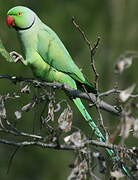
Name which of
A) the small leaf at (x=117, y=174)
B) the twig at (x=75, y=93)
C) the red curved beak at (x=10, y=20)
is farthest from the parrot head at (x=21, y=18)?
the small leaf at (x=117, y=174)

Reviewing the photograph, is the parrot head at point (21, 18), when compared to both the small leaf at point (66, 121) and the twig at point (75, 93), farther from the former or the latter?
the small leaf at point (66, 121)

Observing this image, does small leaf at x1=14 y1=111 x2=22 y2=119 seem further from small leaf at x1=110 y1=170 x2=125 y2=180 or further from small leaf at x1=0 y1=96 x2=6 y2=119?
small leaf at x1=110 y1=170 x2=125 y2=180

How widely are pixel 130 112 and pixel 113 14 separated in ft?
17.4

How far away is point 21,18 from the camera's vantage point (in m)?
3.18

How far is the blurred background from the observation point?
265 inches

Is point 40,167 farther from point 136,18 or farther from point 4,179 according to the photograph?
Answer: point 136,18

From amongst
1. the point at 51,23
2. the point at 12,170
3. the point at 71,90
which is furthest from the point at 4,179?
the point at 71,90

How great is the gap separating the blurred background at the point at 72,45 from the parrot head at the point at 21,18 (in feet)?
10.9

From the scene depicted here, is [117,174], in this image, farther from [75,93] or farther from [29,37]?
[29,37]

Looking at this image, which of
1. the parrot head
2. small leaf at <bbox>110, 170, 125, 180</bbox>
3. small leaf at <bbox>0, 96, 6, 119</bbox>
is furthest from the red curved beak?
small leaf at <bbox>110, 170, 125, 180</bbox>

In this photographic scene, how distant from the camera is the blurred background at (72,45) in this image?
22.1 ft

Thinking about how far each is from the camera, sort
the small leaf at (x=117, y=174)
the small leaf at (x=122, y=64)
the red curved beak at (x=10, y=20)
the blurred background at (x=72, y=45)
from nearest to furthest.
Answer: the small leaf at (x=122, y=64) < the small leaf at (x=117, y=174) < the red curved beak at (x=10, y=20) < the blurred background at (x=72, y=45)

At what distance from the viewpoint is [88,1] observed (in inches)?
292

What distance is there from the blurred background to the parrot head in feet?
10.9
